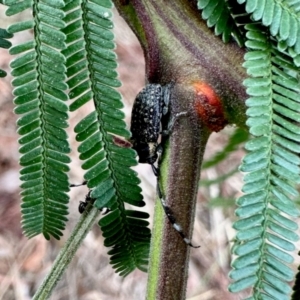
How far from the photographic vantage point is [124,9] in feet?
3.66

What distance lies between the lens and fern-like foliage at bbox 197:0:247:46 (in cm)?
102

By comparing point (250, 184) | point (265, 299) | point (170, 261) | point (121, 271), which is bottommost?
point (121, 271)

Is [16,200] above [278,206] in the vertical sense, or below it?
below

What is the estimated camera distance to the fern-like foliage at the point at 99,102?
100cm

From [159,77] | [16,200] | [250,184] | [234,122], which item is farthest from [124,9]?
[16,200]

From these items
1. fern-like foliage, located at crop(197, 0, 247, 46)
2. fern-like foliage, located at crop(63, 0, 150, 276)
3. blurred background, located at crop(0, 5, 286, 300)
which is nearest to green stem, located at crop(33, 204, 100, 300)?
fern-like foliage, located at crop(63, 0, 150, 276)

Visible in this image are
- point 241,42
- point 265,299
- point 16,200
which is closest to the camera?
point 265,299

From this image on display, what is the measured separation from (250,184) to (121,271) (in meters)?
0.52

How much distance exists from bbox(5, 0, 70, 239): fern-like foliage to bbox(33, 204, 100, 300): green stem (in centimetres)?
6

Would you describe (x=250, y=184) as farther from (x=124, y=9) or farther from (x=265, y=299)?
(x=124, y=9)

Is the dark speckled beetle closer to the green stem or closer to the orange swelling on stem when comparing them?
the orange swelling on stem

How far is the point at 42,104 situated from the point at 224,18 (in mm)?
358

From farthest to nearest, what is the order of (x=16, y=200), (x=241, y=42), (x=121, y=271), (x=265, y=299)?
(x=16, y=200), (x=121, y=271), (x=241, y=42), (x=265, y=299)

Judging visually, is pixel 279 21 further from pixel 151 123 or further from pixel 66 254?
pixel 66 254
